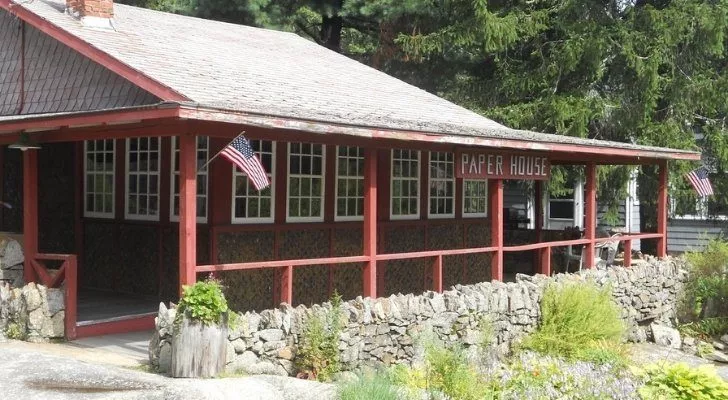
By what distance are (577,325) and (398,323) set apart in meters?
2.99

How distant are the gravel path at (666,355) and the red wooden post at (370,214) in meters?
4.59

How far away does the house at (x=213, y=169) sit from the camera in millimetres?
11219

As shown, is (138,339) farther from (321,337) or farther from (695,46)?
(695,46)

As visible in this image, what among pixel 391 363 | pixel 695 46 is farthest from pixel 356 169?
pixel 695 46

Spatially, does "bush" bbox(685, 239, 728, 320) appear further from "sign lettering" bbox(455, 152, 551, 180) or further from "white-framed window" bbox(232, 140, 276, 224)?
"white-framed window" bbox(232, 140, 276, 224)

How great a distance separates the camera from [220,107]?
9562 millimetres

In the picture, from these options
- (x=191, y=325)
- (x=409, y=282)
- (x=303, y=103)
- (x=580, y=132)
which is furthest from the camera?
(x=580, y=132)

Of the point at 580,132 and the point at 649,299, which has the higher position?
the point at 580,132

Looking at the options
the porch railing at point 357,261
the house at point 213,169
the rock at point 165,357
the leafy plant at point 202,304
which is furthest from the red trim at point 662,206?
the rock at point 165,357

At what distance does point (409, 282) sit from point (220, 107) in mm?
7460

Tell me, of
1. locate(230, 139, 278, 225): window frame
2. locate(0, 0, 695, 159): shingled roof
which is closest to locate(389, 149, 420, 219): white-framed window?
locate(0, 0, 695, 159): shingled roof

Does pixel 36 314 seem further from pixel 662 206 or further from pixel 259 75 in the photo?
pixel 662 206

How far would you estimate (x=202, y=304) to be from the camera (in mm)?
9367

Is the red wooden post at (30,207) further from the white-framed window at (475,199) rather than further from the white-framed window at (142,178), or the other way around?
the white-framed window at (475,199)
